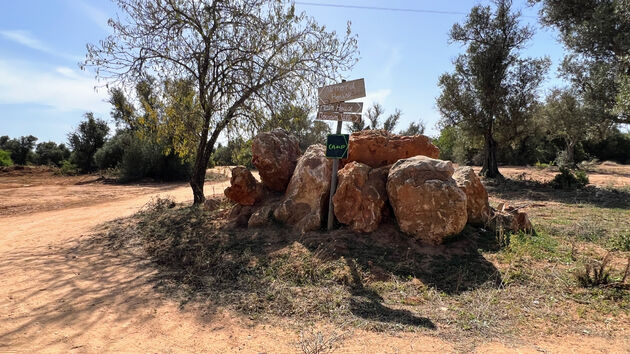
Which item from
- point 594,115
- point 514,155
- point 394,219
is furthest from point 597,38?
point 514,155

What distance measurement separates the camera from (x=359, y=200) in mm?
6039

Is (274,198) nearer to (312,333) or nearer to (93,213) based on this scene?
(312,333)

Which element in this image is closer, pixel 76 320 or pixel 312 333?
pixel 312 333

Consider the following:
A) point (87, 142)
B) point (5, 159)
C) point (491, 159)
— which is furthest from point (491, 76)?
point (5, 159)

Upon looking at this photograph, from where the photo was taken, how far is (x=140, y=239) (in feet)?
23.2

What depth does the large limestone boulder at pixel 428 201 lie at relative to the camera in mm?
5520

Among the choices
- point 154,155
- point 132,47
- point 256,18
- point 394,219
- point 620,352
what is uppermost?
point 256,18

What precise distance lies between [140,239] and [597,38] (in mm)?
13238

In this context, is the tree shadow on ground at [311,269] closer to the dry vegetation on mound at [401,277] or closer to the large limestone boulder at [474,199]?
the dry vegetation on mound at [401,277]

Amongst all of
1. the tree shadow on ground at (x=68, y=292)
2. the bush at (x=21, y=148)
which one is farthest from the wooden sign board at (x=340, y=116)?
the bush at (x=21, y=148)

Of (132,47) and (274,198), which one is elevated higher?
(132,47)

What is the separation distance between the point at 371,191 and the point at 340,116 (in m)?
1.36

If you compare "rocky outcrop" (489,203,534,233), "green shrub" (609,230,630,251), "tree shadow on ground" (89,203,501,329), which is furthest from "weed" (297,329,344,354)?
"green shrub" (609,230,630,251)

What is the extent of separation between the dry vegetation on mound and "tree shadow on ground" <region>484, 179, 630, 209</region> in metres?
4.22
